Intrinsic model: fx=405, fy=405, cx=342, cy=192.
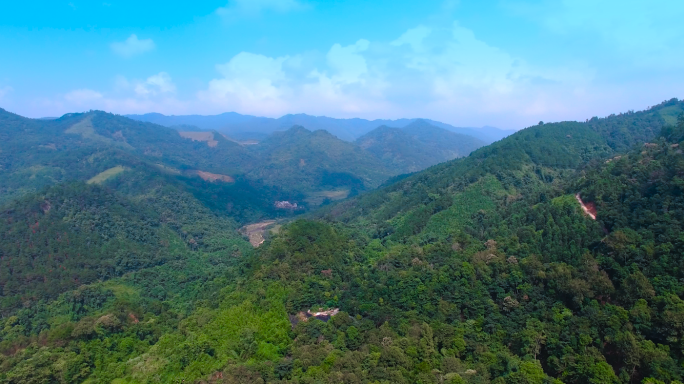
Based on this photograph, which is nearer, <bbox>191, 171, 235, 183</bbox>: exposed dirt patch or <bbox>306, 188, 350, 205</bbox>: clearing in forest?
<bbox>191, 171, 235, 183</bbox>: exposed dirt patch

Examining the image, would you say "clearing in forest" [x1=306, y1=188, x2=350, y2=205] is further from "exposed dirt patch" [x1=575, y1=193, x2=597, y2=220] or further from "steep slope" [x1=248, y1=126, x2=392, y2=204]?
"exposed dirt patch" [x1=575, y1=193, x2=597, y2=220]

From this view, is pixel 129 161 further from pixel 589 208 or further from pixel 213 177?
pixel 589 208

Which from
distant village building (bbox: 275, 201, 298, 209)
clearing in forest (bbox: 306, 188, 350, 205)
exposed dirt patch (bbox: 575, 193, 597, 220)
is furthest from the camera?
Result: clearing in forest (bbox: 306, 188, 350, 205)

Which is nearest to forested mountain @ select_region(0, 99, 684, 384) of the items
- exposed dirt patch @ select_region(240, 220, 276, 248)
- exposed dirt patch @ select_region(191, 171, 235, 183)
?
exposed dirt patch @ select_region(240, 220, 276, 248)

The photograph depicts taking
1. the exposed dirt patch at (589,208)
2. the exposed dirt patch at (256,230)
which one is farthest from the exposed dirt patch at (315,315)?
the exposed dirt patch at (256,230)

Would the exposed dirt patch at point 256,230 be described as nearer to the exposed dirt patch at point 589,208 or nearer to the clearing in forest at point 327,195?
the clearing in forest at point 327,195

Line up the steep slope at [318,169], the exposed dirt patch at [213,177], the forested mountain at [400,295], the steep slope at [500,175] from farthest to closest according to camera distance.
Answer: the steep slope at [318,169], the exposed dirt patch at [213,177], the steep slope at [500,175], the forested mountain at [400,295]
